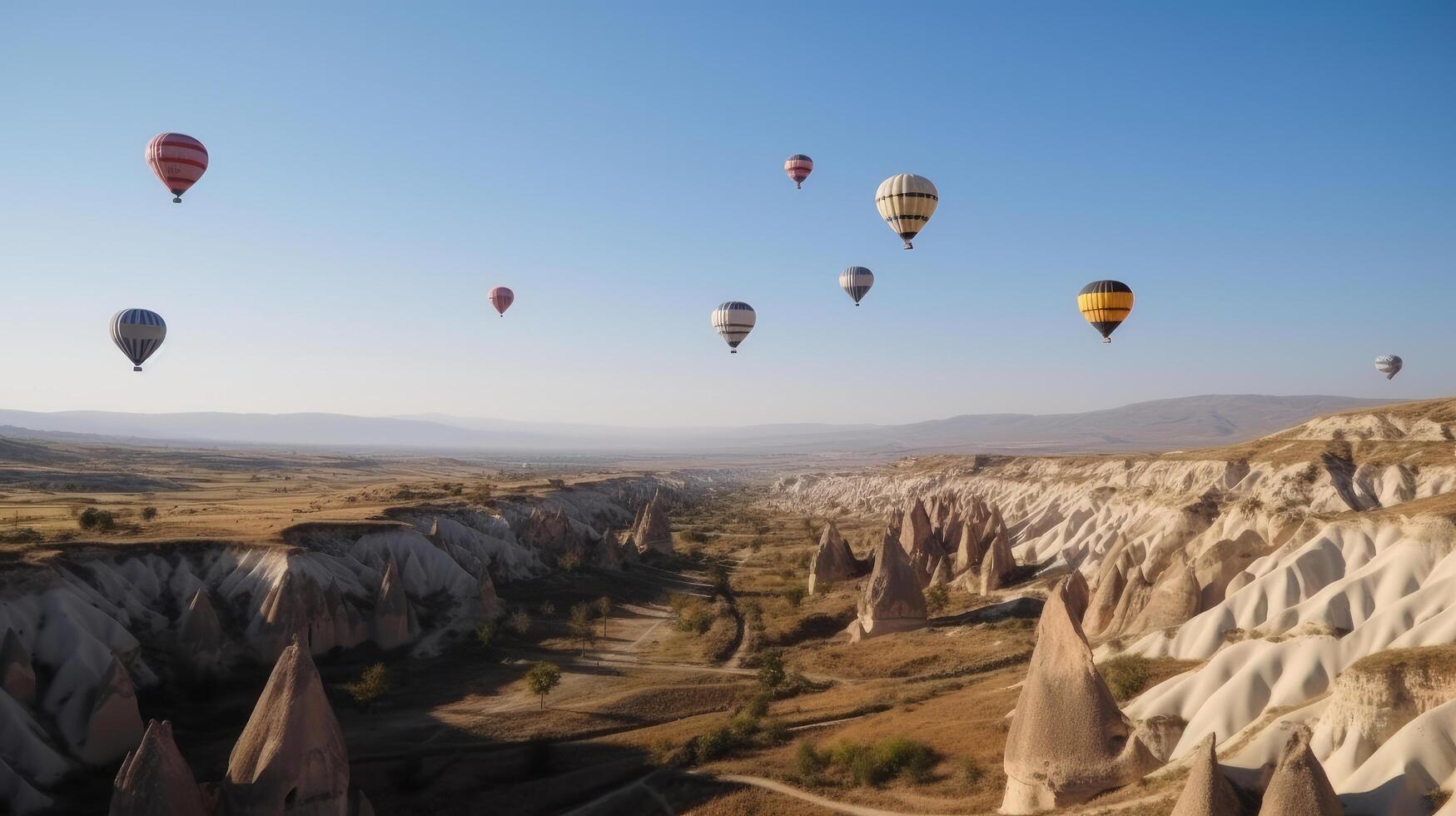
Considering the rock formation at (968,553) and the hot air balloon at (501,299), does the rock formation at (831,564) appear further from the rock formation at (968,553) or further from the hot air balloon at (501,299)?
the hot air balloon at (501,299)

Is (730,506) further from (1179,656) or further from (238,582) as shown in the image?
(1179,656)

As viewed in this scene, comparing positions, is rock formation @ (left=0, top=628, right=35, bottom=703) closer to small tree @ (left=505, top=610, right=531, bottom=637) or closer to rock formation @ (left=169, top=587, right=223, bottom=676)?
rock formation @ (left=169, top=587, right=223, bottom=676)

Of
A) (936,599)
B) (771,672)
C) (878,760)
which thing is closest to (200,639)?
(771,672)

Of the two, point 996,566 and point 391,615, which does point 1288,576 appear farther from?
point 391,615

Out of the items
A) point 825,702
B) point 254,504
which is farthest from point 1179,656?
point 254,504

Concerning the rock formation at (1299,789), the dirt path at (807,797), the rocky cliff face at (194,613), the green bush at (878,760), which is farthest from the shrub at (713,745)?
the rock formation at (1299,789)

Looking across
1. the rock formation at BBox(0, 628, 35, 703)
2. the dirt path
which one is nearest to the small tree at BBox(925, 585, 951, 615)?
the dirt path
